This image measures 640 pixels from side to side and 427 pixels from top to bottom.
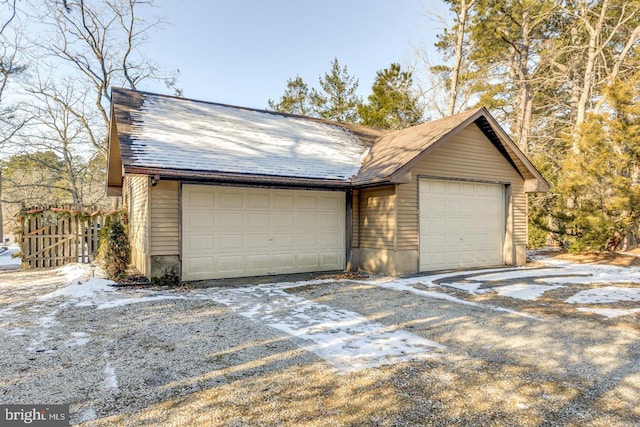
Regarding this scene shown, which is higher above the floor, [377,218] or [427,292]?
[377,218]

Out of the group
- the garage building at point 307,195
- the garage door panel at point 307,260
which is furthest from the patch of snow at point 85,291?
the garage door panel at point 307,260

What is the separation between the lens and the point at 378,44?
20.5 metres

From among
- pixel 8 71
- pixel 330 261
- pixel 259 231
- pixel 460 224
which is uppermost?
pixel 8 71

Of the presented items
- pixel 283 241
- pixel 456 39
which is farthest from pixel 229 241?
pixel 456 39

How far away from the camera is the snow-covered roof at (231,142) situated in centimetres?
839

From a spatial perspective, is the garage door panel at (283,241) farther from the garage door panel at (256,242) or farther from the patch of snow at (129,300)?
the patch of snow at (129,300)

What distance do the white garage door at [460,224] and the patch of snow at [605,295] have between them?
3550 millimetres

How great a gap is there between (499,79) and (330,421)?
21.8m

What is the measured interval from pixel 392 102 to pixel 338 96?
533cm

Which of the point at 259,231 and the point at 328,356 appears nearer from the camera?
the point at 328,356

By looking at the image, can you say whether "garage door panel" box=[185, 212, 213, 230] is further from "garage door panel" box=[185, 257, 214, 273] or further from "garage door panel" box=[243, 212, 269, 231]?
"garage door panel" box=[243, 212, 269, 231]

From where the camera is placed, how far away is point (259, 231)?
30.8 ft

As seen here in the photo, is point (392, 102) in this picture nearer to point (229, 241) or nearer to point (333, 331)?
point (229, 241)
